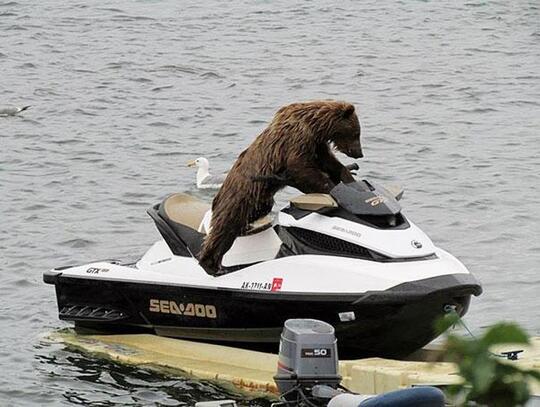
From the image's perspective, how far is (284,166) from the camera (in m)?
6.48

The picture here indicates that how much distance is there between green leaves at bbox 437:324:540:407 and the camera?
1.23 meters

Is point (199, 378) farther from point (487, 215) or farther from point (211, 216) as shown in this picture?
point (487, 215)

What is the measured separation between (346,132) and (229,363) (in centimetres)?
129

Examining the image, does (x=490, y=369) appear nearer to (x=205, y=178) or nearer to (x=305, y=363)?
(x=305, y=363)

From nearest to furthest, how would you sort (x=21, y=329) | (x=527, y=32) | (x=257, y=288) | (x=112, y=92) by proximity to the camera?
(x=257, y=288) < (x=21, y=329) < (x=112, y=92) < (x=527, y=32)

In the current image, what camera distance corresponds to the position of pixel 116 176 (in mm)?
14047

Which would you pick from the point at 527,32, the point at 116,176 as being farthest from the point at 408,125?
the point at 527,32

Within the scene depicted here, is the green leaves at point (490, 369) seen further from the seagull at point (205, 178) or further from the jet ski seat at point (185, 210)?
the seagull at point (205, 178)

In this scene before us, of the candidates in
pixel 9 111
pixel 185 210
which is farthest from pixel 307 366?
pixel 9 111

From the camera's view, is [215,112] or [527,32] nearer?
[215,112]

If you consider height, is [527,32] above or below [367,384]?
below

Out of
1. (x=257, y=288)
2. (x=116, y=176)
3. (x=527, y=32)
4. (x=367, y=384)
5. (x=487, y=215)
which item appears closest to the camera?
(x=367, y=384)

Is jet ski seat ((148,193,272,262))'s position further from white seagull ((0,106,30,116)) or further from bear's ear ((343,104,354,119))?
white seagull ((0,106,30,116))

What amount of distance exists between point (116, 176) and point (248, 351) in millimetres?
7549
